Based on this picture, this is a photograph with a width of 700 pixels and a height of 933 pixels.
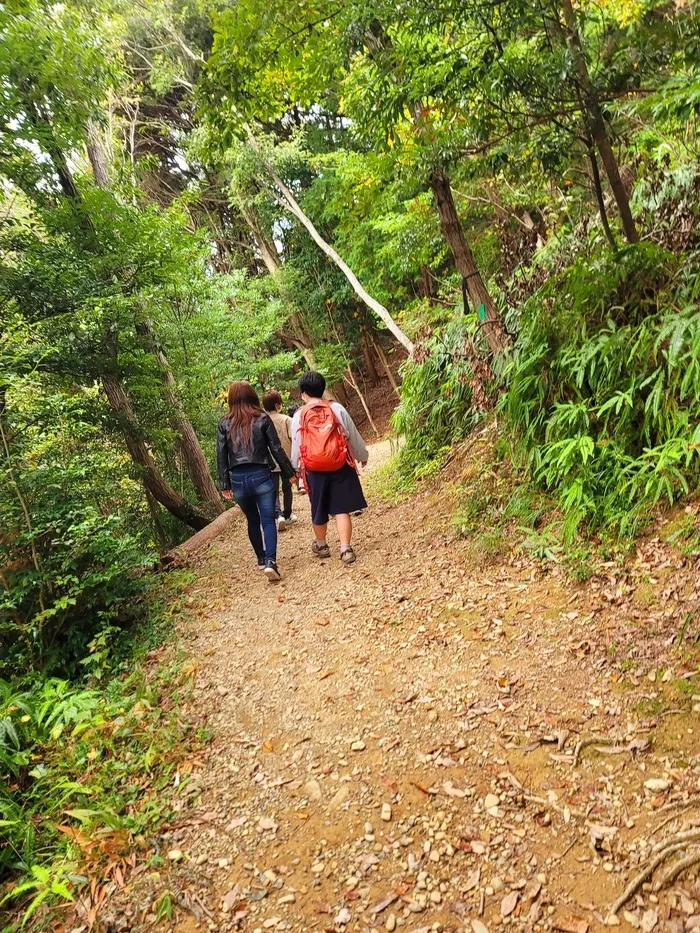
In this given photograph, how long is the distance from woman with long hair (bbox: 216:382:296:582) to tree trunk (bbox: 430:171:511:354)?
257 cm

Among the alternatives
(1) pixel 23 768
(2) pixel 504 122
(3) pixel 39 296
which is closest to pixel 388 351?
(3) pixel 39 296

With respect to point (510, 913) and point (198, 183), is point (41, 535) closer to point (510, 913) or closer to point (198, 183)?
point (510, 913)

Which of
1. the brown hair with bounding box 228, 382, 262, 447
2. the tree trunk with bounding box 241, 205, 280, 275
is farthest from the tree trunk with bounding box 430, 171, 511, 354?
the tree trunk with bounding box 241, 205, 280, 275

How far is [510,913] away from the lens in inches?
74.5

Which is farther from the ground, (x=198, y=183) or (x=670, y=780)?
(x=198, y=183)

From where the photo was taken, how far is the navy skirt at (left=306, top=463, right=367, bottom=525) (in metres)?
5.39

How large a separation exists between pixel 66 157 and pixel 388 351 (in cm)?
1618

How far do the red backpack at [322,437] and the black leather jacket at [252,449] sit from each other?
275 mm

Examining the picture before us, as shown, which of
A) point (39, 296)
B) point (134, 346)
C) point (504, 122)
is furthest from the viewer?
point (134, 346)

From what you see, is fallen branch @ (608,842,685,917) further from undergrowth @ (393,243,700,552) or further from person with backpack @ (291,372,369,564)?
person with backpack @ (291,372,369,564)

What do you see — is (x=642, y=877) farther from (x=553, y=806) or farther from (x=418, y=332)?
(x=418, y=332)

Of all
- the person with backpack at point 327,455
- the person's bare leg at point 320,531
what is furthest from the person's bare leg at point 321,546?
the person with backpack at point 327,455

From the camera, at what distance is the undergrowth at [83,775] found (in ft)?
8.30

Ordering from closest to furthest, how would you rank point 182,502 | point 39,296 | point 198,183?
point 39,296, point 182,502, point 198,183
